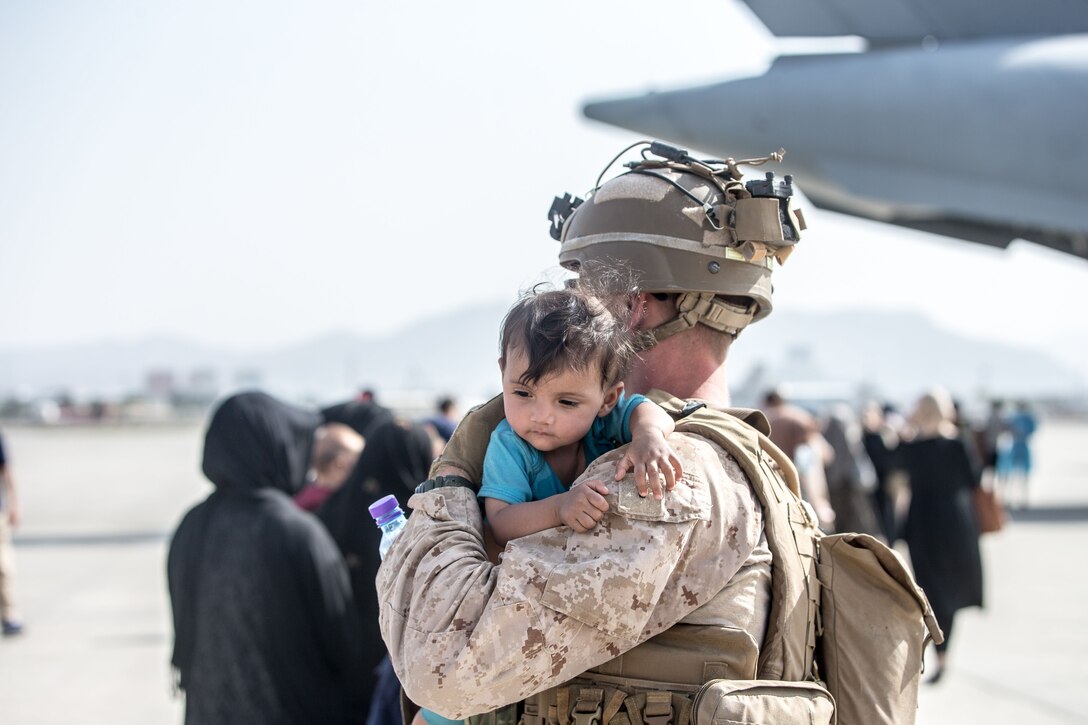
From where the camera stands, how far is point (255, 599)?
3.45 m

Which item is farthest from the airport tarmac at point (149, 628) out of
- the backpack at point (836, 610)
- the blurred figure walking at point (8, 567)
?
the backpack at point (836, 610)

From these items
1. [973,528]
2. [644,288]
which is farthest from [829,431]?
[644,288]

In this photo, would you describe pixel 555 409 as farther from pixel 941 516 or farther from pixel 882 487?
pixel 882 487

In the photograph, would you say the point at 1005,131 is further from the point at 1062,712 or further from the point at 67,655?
the point at 67,655

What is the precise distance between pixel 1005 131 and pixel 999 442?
5.56 m

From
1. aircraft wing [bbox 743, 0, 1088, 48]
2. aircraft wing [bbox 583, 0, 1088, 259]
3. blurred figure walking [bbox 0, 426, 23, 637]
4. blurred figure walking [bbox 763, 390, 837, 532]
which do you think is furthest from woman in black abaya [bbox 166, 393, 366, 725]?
aircraft wing [bbox 743, 0, 1088, 48]

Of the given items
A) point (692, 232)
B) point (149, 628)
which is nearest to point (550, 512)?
point (692, 232)

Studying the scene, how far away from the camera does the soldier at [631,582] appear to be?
5.41ft

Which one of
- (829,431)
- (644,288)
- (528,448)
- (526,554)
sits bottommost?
(829,431)

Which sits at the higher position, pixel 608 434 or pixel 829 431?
pixel 608 434

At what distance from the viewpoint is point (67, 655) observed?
7.20 meters

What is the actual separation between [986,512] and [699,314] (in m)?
5.76

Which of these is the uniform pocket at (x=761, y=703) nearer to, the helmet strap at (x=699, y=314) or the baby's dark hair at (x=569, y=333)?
the baby's dark hair at (x=569, y=333)

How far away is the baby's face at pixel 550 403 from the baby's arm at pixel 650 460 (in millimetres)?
102
